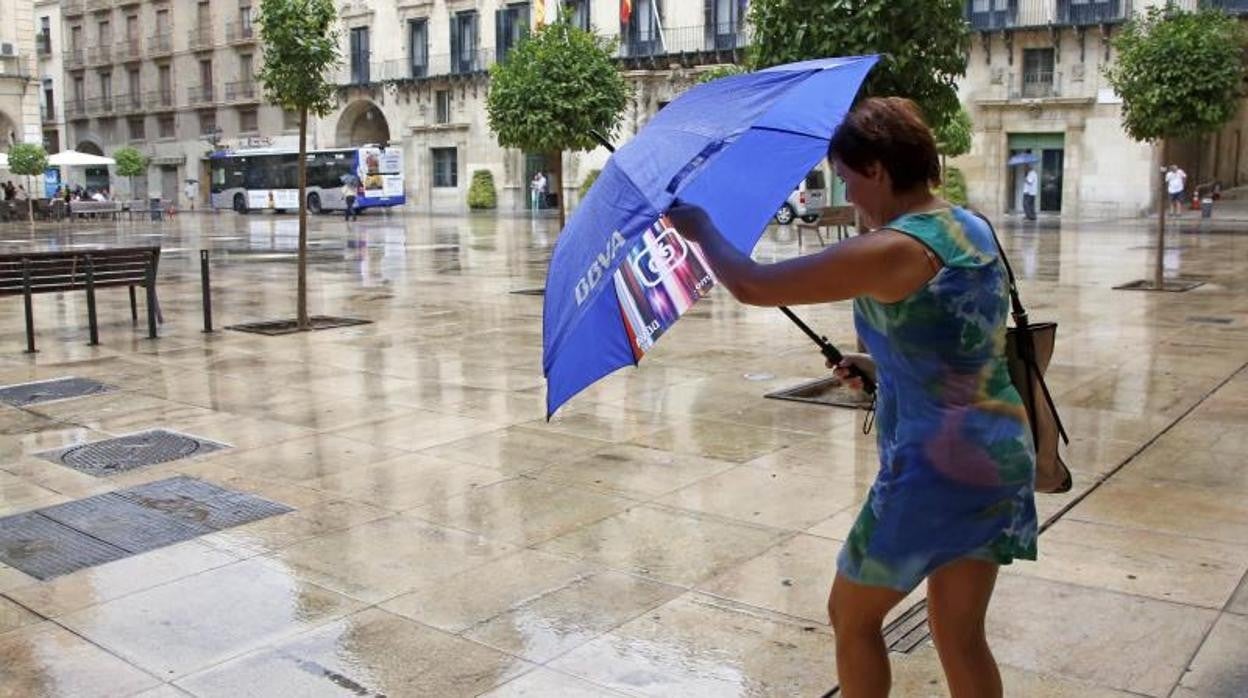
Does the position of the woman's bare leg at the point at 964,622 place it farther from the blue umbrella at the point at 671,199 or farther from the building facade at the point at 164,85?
the building facade at the point at 164,85

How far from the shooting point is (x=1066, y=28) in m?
35.6

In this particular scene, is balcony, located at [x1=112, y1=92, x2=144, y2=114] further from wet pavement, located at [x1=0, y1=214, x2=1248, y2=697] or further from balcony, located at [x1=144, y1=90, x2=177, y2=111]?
wet pavement, located at [x1=0, y1=214, x2=1248, y2=697]

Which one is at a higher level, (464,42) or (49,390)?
(464,42)

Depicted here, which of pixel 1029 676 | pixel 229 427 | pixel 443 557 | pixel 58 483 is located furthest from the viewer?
pixel 229 427

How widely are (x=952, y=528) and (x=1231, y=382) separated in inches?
279

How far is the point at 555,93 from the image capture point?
16094mm

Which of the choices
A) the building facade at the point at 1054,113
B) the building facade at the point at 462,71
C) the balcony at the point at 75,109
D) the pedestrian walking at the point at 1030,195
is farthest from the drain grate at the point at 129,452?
the balcony at the point at 75,109

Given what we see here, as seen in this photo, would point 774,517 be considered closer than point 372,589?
No

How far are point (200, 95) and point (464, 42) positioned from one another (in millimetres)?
17457

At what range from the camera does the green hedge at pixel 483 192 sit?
1895 inches

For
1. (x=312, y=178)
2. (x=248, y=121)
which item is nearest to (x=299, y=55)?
(x=312, y=178)

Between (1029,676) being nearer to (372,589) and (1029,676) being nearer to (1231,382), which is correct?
(372,589)

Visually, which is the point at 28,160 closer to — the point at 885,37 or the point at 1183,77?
the point at 1183,77

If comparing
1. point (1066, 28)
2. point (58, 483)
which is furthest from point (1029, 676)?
point (1066, 28)
